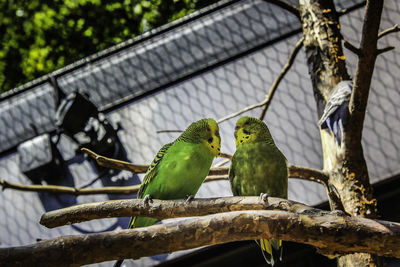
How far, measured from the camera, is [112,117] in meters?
1.66

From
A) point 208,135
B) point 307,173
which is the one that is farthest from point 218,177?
point 208,135

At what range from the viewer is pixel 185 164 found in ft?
2.50

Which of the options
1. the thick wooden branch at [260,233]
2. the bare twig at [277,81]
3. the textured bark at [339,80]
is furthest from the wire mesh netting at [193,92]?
the thick wooden branch at [260,233]

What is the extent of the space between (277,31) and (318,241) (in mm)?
1221

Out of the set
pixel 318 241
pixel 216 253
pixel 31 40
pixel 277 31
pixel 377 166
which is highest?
pixel 31 40

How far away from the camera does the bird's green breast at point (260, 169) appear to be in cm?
77

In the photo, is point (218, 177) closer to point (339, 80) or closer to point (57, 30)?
point (339, 80)

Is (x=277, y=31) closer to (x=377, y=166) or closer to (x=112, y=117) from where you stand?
(x=377, y=166)

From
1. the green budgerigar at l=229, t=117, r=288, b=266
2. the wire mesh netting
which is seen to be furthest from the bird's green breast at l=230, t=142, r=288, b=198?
the wire mesh netting

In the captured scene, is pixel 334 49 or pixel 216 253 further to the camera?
pixel 216 253

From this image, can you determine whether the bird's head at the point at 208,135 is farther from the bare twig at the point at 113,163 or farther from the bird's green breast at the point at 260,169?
the bare twig at the point at 113,163

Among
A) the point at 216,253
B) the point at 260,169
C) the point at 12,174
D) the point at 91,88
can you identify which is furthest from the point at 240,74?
the point at 12,174

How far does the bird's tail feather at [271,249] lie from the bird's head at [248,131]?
231mm

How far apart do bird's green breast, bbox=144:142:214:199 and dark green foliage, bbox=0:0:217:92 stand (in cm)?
148
